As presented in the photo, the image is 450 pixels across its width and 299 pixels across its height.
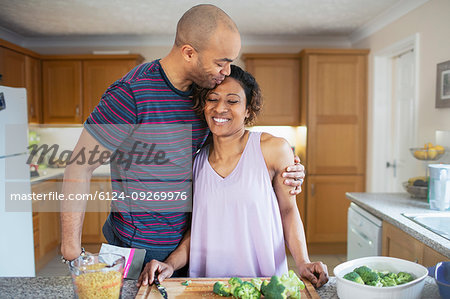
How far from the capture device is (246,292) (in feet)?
3.08

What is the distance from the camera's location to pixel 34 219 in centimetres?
366

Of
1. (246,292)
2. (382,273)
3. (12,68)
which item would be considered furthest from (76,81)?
(382,273)

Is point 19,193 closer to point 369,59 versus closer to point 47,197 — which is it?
point 47,197

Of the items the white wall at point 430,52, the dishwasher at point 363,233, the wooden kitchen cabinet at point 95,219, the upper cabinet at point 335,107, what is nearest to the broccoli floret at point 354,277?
the dishwasher at point 363,233

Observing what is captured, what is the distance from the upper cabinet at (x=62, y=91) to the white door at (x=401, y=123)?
3.57 m

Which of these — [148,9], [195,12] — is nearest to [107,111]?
[195,12]

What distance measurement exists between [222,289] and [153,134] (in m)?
0.58

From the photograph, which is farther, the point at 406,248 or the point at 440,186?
the point at 440,186

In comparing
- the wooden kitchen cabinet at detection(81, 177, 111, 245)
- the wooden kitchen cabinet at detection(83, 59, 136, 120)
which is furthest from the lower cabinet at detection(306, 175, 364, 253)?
the wooden kitchen cabinet at detection(83, 59, 136, 120)

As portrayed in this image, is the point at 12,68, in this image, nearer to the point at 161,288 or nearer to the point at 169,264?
the point at 169,264

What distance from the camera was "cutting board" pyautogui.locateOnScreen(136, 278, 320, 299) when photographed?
40.1 inches

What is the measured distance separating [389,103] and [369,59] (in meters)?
0.56

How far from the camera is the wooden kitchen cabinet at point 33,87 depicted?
427 cm

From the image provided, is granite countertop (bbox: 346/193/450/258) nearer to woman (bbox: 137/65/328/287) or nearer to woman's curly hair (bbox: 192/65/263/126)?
woman (bbox: 137/65/328/287)
